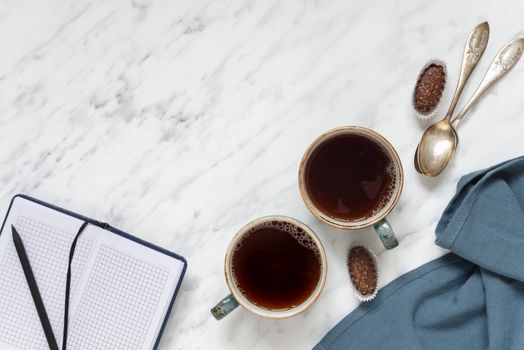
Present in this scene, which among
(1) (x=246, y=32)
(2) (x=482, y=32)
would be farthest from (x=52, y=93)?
(2) (x=482, y=32)

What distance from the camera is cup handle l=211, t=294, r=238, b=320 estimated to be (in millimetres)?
917

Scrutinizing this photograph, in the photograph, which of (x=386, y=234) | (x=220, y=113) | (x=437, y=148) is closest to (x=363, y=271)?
(x=386, y=234)

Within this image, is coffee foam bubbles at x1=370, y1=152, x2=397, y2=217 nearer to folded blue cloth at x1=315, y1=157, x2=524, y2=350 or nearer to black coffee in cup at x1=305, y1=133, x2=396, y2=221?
black coffee in cup at x1=305, y1=133, x2=396, y2=221

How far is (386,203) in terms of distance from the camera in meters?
0.93

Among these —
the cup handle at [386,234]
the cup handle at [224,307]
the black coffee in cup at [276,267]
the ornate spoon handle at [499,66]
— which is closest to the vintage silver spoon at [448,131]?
the ornate spoon handle at [499,66]

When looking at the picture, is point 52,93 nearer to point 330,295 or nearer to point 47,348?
point 47,348

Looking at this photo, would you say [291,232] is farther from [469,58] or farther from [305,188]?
[469,58]

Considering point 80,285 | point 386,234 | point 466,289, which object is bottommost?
point 466,289

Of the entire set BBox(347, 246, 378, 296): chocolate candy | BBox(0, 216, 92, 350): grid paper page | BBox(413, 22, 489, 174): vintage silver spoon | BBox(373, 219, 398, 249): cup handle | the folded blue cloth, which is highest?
BBox(0, 216, 92, 350): grid paper page

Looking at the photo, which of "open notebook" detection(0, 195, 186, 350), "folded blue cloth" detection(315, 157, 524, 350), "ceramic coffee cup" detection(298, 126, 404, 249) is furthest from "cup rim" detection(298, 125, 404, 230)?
"open notebook" detection(0, 195, 186, 350)

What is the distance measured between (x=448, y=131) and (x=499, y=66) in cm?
13

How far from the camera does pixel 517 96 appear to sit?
0.98m

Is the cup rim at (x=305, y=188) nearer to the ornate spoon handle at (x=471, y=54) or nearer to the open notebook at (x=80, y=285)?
the ornate spoon handle at (x=471, y=54)

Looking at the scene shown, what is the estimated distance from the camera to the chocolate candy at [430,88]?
37.4 inches
